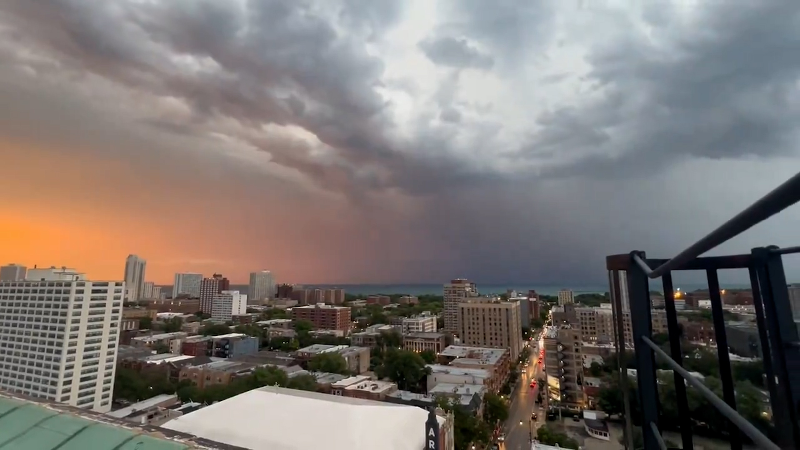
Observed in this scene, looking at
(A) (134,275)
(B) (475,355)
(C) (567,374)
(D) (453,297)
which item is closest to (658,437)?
(C) (567,374)

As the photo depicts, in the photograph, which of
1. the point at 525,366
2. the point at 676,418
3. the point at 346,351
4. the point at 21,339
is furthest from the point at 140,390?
the point at 525,366

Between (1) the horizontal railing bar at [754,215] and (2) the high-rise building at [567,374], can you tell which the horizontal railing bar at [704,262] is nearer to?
(1) the horizontal railing bar at [754,215]

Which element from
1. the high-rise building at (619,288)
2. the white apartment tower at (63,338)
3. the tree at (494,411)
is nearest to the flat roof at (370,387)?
the tree at (494,411)

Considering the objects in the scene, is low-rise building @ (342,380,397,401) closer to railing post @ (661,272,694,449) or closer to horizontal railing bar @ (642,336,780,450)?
railing post @ (661,272,694,449)

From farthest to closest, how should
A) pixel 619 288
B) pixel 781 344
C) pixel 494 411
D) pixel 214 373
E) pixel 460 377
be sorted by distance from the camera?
pixel 214 373 < pixel 460 377 < pixel 494 411 < pixel 619 288 < pixel 781 344

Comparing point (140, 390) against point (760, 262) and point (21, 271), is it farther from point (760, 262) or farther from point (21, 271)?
point (760, 262)

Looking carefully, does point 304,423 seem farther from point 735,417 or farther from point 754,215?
point 754,215
